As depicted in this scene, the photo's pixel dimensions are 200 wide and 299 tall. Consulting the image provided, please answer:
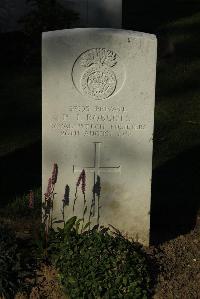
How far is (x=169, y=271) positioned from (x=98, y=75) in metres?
1.58

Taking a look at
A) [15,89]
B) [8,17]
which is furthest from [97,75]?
[8,17]

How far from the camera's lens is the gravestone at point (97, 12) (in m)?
13.1

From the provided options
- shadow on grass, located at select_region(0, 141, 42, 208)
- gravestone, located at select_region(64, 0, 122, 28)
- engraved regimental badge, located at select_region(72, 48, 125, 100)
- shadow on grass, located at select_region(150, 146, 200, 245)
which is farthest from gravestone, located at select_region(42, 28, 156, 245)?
gravestone, located at select_region(64, 0, 122, 28)

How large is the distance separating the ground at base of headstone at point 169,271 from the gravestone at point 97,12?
24.0 ft

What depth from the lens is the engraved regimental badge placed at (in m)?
5.64

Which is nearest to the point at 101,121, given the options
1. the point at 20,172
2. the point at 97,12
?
the point at 20,172

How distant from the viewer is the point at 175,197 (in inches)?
288

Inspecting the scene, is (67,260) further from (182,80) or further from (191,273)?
(182,80)

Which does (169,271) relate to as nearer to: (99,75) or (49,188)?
(49,188)

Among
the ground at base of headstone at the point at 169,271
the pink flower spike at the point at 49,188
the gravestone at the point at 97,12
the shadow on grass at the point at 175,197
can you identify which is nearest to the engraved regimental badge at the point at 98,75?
the pink flower spike at the point at 49,188

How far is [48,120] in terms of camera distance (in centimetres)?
574

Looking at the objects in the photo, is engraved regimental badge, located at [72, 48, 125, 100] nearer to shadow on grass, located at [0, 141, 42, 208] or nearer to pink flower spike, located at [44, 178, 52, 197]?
pink flower spike, located at [44, 178, 52, 197]

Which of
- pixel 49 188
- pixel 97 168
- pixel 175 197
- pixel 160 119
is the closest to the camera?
pixel 49 188

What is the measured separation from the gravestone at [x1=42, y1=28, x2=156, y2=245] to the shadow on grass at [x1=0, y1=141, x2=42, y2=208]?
51.2 inches
